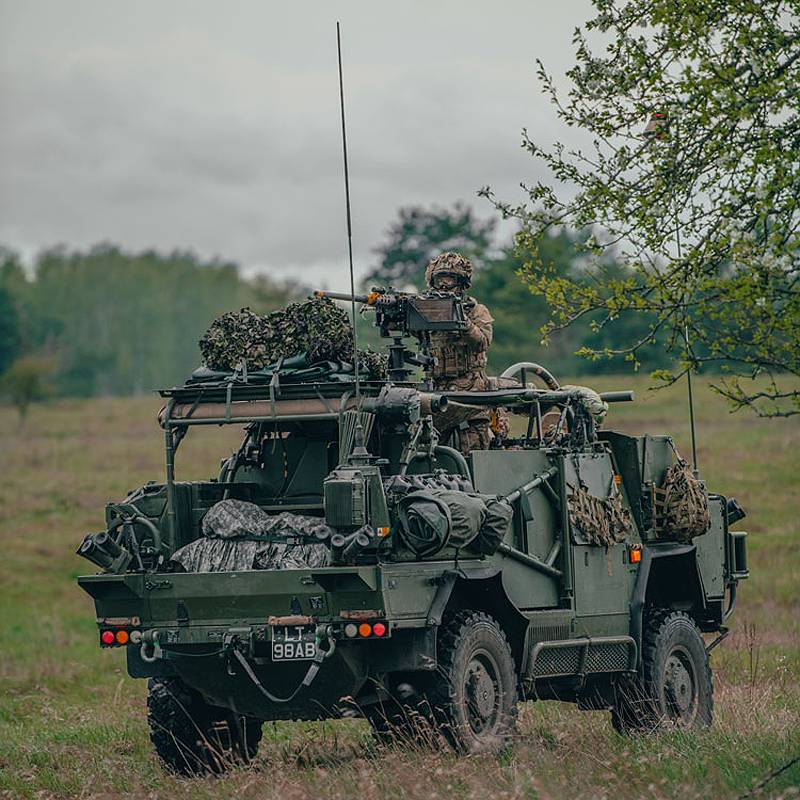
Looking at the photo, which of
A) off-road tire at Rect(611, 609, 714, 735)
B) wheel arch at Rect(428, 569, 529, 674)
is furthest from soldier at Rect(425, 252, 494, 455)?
off-road tire at Rect(611, 609, 714, 735)

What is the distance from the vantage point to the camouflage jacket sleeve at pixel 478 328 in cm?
1264

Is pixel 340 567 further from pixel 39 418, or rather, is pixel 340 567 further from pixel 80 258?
pixel 80 258

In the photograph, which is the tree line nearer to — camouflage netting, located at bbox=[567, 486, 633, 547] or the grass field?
the grass field

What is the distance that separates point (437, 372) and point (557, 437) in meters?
1.19

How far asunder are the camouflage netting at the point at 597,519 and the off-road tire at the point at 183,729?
105 inches

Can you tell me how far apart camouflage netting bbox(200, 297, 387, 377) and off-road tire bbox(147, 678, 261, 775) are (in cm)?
220

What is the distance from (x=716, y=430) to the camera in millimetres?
38688

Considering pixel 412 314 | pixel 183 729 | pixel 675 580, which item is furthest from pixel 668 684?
pixel 183 729

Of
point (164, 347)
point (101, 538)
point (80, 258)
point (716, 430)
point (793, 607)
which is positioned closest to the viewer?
point (101, 538)

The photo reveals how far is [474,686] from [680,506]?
2.83 metres

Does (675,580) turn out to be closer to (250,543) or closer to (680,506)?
(680,506)

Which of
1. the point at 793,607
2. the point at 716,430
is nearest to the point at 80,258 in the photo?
the point at 716,430

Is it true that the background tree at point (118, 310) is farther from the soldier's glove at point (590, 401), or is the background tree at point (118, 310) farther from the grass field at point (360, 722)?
the soldier's glove at point (590, 401)

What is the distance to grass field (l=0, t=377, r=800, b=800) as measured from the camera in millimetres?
9430
